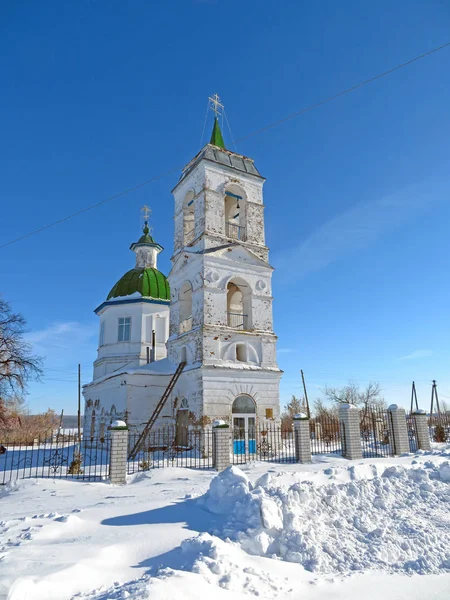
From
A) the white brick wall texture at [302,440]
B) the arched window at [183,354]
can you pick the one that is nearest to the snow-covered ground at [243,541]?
the white brick wall texture at [302,440]

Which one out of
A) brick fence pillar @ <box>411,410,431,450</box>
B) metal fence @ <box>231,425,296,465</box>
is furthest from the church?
brick fence pillar @ <box>411,410,431,450</box>

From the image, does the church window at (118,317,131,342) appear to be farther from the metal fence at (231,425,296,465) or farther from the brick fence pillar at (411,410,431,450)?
the brick fence pillar at (411,410,431,450)

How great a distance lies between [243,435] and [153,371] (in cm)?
564

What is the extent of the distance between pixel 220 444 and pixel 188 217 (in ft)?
43.1

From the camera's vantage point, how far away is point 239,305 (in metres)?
23.3

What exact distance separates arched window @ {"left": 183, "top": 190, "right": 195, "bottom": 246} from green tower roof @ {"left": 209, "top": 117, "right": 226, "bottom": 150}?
368 cm

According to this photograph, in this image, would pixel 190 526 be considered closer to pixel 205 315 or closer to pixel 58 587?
pixel 58 587

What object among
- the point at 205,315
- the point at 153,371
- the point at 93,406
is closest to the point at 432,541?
the point at 205,315

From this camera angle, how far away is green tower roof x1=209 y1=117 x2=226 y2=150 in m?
23.9

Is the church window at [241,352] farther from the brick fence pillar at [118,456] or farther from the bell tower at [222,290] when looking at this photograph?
the brick fence pillar at [118,456]

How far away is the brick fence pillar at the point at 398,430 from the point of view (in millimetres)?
16562

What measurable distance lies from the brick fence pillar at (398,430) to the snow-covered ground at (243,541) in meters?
7.37

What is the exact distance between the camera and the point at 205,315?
19031 millimetres

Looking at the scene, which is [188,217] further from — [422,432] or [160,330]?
[422,432]
